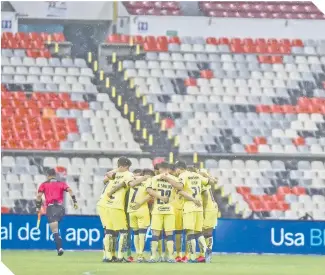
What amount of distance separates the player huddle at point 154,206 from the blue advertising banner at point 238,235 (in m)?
2.75

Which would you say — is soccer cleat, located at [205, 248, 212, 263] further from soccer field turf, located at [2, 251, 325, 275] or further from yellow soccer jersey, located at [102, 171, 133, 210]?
yellow soccer jersey, located at [102, 171, 133, 210]

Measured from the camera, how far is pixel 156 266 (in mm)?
14344

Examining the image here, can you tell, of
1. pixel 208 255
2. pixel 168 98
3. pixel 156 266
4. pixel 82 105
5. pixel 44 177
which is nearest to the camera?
pixel 156 266

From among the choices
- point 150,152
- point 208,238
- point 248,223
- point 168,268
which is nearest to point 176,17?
point 150,152

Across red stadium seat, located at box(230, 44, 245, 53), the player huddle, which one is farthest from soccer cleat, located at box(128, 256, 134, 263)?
red stadium seat, located at box(230, 44, 245, 53)

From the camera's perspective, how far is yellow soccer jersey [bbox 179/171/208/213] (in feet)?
48.3

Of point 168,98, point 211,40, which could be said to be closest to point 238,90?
point 211,40

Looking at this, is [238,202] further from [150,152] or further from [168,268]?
[168,268]

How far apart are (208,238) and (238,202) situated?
574 centimetres

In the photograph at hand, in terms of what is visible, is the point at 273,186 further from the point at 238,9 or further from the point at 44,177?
the point at 44,177

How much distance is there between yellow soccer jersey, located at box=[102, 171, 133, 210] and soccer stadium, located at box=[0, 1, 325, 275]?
5.56 m

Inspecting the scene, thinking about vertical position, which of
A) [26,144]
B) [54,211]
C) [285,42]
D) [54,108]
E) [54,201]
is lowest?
[54,211]

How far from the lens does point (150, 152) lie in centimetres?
2177

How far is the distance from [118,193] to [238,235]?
11.6 ft
